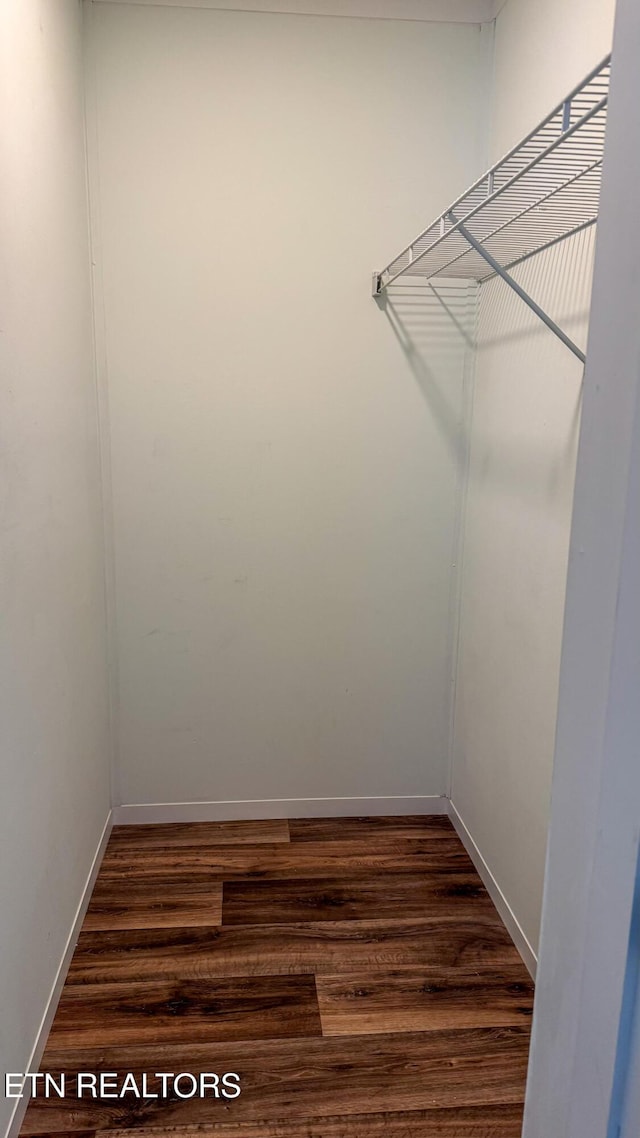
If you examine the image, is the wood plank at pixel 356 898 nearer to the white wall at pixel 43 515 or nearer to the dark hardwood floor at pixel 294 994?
the dark hardwood floor at pixel 294 994

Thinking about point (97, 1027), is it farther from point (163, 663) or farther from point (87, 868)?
point (163, 663)

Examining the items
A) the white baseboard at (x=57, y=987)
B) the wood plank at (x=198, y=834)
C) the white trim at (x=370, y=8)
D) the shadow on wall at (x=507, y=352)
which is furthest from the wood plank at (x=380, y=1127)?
the white trim at (x=370, y=8)

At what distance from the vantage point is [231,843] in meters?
2.52

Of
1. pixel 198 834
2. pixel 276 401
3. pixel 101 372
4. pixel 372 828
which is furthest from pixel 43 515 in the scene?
pixel 372 828

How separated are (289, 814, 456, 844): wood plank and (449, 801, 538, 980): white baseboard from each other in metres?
0.05

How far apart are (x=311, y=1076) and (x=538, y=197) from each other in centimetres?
186

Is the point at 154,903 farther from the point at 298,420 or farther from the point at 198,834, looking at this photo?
the point at 298,420

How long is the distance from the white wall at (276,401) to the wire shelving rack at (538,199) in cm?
29

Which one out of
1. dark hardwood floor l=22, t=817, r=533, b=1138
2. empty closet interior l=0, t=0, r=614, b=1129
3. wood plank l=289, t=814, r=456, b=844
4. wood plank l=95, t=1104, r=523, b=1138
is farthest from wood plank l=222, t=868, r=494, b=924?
wood plank l=95, t=1104, r=523, b=1138

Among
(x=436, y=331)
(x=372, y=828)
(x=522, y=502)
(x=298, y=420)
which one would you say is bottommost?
(x=372, y=828)

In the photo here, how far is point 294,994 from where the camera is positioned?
1.86 m

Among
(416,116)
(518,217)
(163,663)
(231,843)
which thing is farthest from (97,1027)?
(416,116)

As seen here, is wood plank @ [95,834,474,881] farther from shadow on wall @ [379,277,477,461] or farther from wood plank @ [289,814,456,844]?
shadow on wall @ [379,277,477,461]

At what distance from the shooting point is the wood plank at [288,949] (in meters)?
1.94
